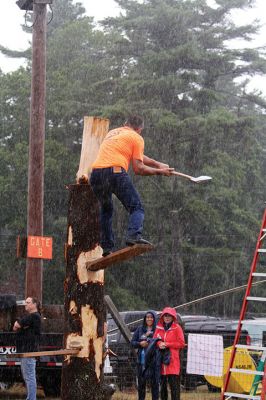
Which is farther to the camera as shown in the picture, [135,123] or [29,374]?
[29,374]

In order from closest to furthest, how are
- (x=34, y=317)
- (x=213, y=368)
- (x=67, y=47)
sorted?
(x=34, y=317) < (x=213, y=368) < (x=67, y=47)

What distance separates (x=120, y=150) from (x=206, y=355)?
6.01 m

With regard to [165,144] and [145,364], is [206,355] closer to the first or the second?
[145,364]

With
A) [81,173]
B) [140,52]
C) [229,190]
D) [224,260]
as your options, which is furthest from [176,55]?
[81,173]

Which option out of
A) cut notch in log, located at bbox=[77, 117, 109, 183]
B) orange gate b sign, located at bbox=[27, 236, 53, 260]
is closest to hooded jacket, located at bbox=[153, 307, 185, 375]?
orange gate b sign, located at bbox=[27, 236, 53, 260]

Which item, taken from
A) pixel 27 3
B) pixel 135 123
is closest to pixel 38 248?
pixel 27 3

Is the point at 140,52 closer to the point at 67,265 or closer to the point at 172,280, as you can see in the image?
the point at 172,280

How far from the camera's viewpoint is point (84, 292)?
926 centimetres

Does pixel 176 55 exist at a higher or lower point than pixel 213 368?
higher

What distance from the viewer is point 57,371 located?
15.1 m

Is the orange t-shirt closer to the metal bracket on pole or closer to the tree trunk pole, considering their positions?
the tree trunk pole

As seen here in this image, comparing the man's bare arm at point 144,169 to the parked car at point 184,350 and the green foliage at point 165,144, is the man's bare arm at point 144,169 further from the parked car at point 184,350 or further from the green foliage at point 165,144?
the green foliage at point 165,144

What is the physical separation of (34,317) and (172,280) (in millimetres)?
27761

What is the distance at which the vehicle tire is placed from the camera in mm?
15344
